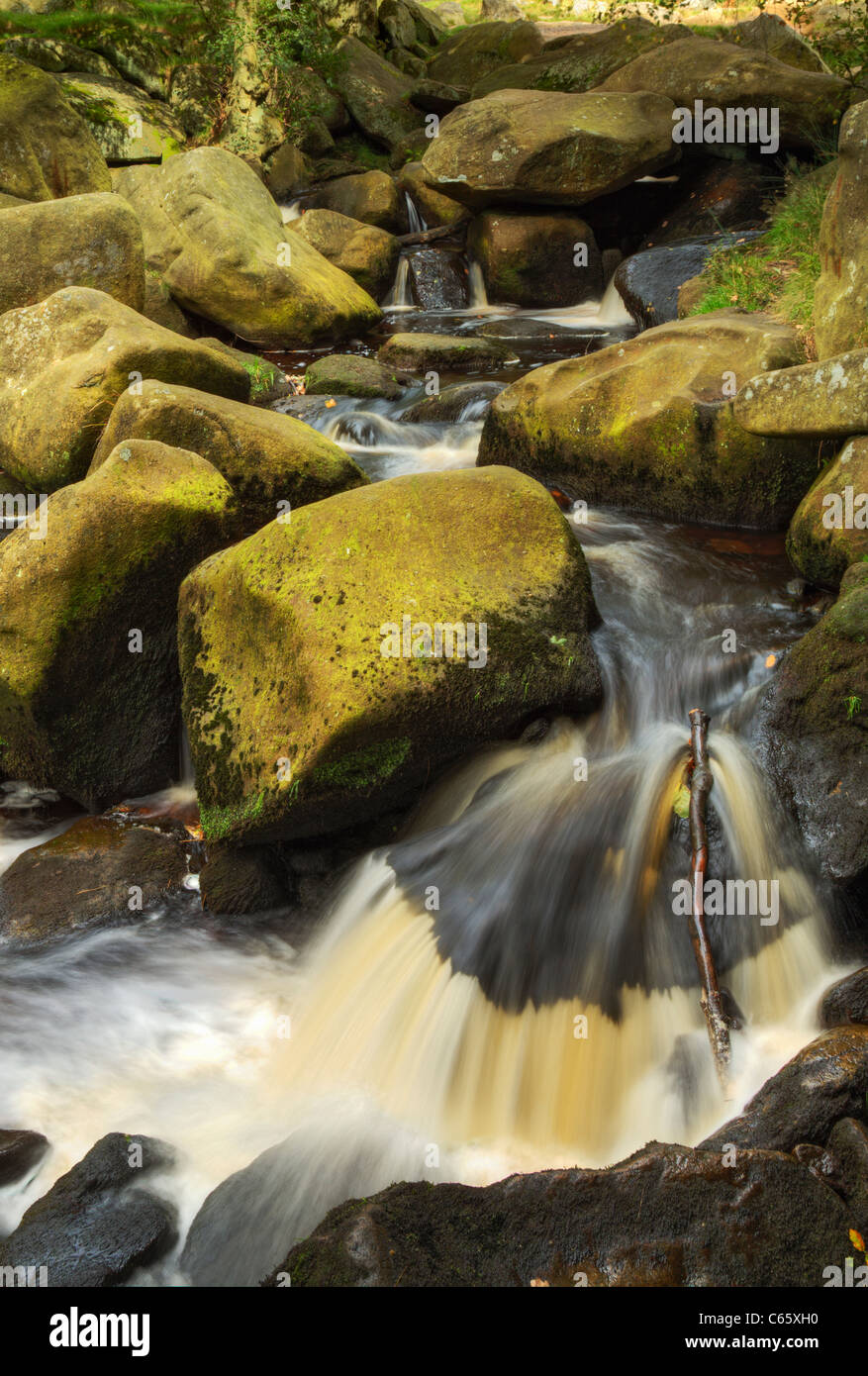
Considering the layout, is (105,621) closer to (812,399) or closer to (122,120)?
(812,399)

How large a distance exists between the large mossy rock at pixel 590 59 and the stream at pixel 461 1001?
546 inches

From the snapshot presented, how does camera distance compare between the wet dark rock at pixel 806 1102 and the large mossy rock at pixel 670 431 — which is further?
the large mossy rock at pixel 670 431

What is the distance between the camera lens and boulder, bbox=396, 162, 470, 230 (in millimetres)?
15266

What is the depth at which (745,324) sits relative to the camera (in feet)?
23.9

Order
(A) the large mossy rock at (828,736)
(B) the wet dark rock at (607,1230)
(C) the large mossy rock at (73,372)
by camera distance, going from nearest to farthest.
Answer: (B) the wet dark rock at (607,1230) < (A) the large mossy rock at (828,736) < (C) the large mossy rock at (73,372)

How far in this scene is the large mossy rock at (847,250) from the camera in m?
6.06

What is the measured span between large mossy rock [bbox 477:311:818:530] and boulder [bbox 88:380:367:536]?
174 centimetres

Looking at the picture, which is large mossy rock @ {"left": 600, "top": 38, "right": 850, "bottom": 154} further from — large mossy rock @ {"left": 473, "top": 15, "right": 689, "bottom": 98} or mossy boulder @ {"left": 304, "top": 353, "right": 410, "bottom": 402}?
mossy boulder @ {"left": 304, "top": 353, "right": 410, "bottom": 402}

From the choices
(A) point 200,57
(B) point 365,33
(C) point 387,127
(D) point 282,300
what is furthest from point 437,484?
(B) point 365,33

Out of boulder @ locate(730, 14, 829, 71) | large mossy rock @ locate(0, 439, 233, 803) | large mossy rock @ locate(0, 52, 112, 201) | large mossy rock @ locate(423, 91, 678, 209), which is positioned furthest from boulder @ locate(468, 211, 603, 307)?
large mossy rock @ locate(0, 439, 233, 803)

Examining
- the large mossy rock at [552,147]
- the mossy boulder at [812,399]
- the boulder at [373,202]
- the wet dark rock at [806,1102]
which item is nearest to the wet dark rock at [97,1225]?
the wet dark rock at [806,1102]

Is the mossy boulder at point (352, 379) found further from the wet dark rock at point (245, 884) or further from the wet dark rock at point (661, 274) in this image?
the wet dark rock at point (245, 884)

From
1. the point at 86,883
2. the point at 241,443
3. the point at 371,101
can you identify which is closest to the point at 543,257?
the point at 241,443

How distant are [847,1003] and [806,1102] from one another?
628 mm
